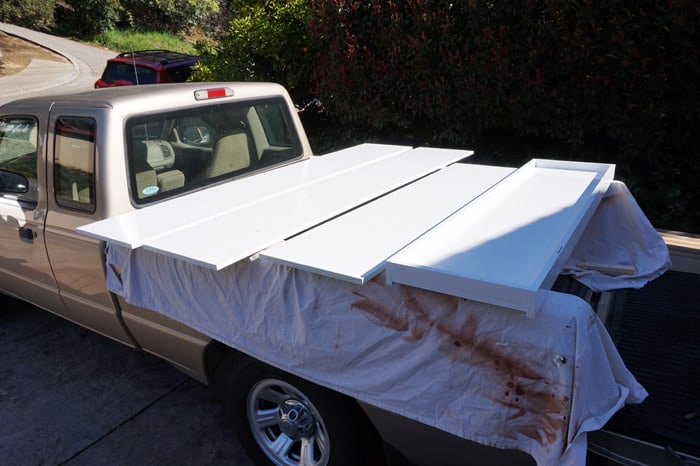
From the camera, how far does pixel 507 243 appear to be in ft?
6.94

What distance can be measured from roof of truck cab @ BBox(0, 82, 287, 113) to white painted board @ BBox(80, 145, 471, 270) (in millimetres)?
600

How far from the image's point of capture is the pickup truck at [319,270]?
1.78m

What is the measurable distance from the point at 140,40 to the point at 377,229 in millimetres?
25881

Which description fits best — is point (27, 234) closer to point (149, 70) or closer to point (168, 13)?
point (149, 70)

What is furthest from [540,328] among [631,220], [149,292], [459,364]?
[149,292]

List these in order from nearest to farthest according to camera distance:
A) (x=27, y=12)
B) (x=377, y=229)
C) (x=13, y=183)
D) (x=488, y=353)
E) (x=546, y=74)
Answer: (x=488, y=353) → (x=377, y=229) → (x=13, y=183) → (x=546, y=74) → (x=27, y=12)

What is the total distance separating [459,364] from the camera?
1877mm

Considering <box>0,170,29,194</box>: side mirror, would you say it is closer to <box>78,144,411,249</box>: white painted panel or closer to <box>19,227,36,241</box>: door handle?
<box>19,227,36,241</box>: door handle

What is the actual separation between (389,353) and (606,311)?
1.20 meters

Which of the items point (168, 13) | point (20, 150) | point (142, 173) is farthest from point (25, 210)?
point (168, 13)

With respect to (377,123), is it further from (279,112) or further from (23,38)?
(23,38)

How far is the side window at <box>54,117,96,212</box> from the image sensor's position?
3037mm

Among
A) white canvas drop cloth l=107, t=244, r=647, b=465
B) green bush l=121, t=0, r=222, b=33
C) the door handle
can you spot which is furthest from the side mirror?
green bush l=121, t=0, r=222, b=33

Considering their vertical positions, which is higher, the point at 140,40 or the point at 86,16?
the point at 86,16
